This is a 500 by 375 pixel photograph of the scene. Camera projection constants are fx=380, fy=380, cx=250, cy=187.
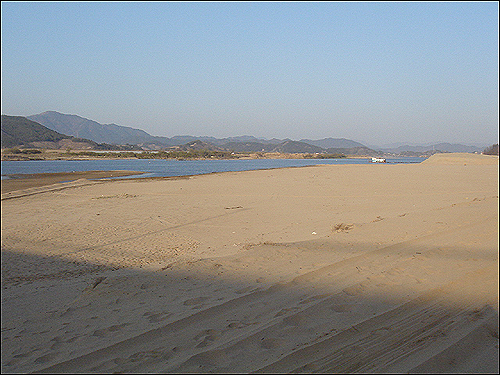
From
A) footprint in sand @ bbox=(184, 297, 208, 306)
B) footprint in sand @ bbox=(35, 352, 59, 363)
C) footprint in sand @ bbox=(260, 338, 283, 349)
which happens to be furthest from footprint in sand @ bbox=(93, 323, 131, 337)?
footprint in sand @ bbox=(260, 338, 283, 349)

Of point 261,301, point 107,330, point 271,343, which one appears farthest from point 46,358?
point 261,301

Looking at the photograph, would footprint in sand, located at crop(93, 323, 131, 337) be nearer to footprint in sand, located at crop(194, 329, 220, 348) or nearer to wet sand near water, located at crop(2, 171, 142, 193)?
footprint in sand, located at crop(194, 329, 220, 348)

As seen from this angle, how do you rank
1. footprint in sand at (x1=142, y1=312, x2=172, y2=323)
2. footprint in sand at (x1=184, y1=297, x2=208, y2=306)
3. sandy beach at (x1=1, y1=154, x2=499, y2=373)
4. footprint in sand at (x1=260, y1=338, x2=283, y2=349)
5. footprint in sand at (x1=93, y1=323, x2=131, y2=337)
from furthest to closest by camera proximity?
footprint in sand at (x1=184, y1=297, x2=208, y2=306) → footprint in sand at (x1=142, y1=312, x2=172, y2=323) → footprint in sand at (x1=93, y1=323, x2=131, y2=337) → footprint in sand at (x1=260, y1=338, x2=283, y2=349) → sandy beach at (x1=1, y1=154, x2=499, y2=373)

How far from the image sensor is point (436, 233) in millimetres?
5887

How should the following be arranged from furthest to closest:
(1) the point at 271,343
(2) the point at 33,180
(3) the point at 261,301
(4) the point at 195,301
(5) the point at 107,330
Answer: (2) the point at 33,180 < (4) the point at 195,301 < (3) the point at 261,301 < (5) the point at 107,330 < (1) the point at 271,343

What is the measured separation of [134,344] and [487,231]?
515 centimetres

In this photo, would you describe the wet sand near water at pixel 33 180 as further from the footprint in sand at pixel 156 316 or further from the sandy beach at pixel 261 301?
the footprint in sand at pixel 156 316

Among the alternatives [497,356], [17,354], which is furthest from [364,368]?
[17,354]

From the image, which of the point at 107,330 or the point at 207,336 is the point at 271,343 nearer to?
the point at 207,336

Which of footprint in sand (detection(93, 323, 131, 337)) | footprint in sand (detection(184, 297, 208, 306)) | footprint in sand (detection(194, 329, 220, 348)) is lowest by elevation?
footprint in sand (detection(93, 323, 131, 337))

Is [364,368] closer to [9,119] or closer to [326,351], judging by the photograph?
[326,351]

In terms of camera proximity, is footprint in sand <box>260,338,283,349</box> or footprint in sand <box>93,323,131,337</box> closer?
footprint in sand <box>260,338,283,349</box>

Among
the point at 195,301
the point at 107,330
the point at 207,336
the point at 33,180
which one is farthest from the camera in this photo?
the point at 33,180

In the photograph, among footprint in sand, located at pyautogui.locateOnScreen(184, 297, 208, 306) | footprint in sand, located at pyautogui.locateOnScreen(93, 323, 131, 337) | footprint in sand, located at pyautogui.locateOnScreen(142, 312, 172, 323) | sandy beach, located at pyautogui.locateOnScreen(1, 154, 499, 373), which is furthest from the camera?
footprint in sand, located at pyautogui.locateOnScreen(184, 297, 208, 306)
